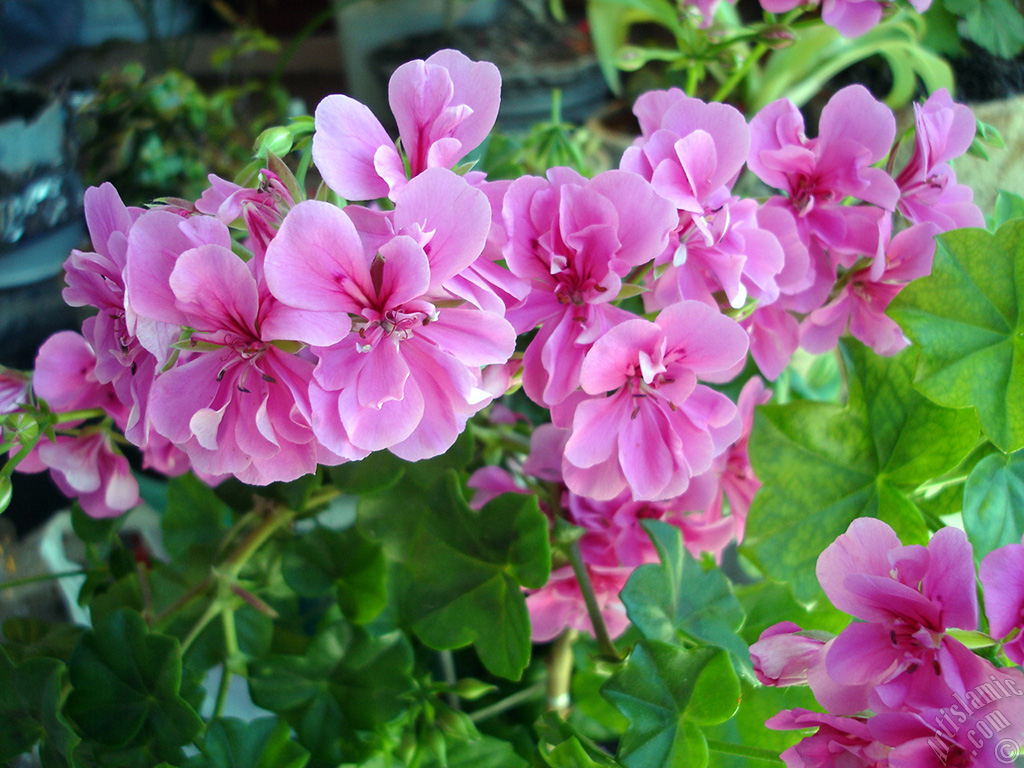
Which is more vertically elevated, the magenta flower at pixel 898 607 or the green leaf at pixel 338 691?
the magenta flower at pixel 898 607

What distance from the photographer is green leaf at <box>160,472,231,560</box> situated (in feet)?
1.99

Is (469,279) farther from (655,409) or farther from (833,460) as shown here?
(833,460)

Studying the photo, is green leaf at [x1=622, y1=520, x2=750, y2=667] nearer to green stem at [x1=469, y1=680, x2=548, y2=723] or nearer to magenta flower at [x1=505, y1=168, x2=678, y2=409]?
magenta flower at [x1=505, y1=168, x2=678, y2=409]

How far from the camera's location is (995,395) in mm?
384

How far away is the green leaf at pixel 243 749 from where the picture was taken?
16.2 inches

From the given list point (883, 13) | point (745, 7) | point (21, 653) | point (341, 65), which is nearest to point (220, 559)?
point (21, 653)

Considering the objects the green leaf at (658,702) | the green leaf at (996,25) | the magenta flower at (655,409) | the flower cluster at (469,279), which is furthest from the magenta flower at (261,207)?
the green leaf at (996,25)

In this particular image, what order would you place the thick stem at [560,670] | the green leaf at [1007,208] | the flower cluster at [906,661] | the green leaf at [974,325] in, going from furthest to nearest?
the thick stem at [560,670] < the green leaf at [1007,208] < the green leaf at [974,325] < the flower cluster at [906,661]

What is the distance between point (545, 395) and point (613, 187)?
0.09m

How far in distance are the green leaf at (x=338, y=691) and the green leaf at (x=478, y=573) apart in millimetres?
46

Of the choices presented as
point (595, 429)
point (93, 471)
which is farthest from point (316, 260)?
point (93, 471)

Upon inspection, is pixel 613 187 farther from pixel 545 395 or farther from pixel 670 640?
pixel 670 640

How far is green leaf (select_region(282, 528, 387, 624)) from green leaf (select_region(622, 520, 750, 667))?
182 mm

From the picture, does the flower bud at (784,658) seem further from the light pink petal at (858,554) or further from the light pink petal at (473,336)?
the light pink petal at (473,336)
